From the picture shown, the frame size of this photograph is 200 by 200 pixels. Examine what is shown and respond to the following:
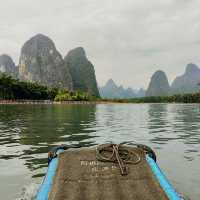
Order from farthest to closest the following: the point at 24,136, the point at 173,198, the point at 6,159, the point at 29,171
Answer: the point at 24,136, the point at 6,159, the point at 29,171, the point at 173,198

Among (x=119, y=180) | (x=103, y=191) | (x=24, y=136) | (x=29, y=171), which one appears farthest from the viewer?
(x=24, y=136)

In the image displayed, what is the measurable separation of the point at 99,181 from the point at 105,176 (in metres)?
0.25

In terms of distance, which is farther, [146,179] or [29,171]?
[29,171]

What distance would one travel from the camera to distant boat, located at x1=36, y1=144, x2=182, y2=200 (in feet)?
19.9

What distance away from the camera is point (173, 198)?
5812 millimetres

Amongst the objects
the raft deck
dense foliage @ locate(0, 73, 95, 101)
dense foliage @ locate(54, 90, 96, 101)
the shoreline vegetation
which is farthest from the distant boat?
dense foliage @ locate(54, 90, 96, 101)

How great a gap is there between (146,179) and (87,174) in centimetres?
132

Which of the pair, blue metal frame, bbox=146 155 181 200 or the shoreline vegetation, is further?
the shoreline vegetation

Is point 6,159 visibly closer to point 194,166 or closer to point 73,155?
point 73,155

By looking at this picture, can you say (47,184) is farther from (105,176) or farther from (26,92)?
(26,92)

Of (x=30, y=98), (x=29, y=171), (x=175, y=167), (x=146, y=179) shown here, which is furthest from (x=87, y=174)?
(x=30, y=98)

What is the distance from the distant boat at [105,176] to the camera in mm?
6066

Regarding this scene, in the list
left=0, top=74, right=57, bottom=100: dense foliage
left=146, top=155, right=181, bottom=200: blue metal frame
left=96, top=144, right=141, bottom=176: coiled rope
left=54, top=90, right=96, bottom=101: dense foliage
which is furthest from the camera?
left=54, top=90, right=96, bottom=101: dense foliage

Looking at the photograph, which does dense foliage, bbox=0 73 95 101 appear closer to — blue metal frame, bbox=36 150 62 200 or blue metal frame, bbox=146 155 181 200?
blue metal frame, bbox=36 150 62 200
